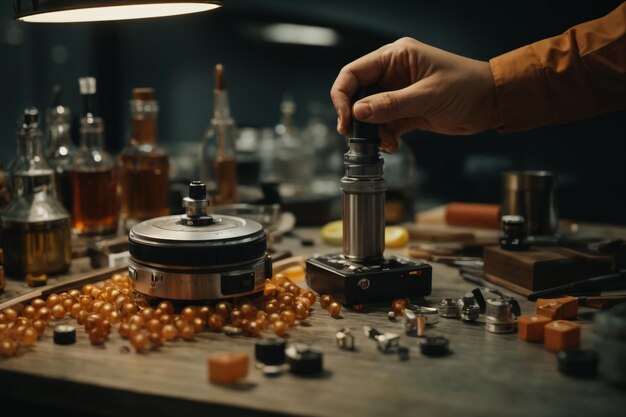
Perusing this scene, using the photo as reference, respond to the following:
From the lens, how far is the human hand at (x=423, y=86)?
117 centimetres

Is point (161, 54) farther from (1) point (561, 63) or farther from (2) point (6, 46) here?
(1) point (561, 63)

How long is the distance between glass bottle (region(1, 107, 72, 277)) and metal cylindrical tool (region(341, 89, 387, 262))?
0.49 metres

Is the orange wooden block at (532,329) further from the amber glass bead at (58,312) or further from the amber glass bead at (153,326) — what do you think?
the amber glass bead at (58,312)

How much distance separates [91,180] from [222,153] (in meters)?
0.32

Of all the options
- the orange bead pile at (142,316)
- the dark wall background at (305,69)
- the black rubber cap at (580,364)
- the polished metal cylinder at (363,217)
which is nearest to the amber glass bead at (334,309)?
the orange bead pile at (142,316)

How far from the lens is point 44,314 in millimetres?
1005

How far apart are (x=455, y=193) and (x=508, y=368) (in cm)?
171

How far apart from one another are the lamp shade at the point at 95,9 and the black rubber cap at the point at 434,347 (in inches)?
21.9

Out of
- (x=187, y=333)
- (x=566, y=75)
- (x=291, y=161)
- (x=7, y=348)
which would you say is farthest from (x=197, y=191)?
(x=291, y=161)

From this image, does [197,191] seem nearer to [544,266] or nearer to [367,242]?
[367,242]

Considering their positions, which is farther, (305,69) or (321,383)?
(305,69)

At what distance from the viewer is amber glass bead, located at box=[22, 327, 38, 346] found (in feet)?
2.96

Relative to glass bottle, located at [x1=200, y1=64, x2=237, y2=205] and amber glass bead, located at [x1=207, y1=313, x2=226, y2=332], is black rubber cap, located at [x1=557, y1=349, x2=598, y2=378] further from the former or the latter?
glass bottle, located at [x1=200, y1=64, x2=237, y2=205]

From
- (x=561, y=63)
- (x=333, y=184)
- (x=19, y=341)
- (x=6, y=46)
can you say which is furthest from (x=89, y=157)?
(x=6, y=46)
